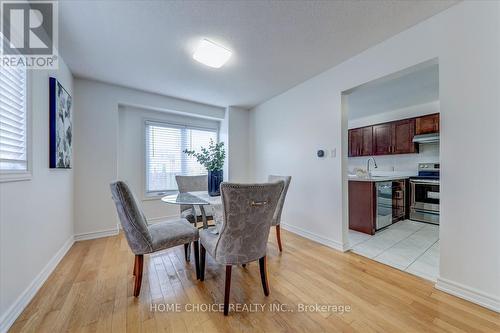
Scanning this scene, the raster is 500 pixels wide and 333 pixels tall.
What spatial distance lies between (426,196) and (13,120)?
5.55 m

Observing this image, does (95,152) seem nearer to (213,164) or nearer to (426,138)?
(213,164)

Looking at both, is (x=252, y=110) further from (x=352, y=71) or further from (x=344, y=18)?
(x=344, y=18)

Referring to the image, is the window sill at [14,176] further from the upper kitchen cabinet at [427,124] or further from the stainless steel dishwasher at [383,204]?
the upper kitchen cabinet at [427,124]

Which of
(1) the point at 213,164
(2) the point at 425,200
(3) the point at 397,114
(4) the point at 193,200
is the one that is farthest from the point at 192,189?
(3) the point at 397,114

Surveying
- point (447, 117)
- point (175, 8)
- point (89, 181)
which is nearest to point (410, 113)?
point (447, 117)

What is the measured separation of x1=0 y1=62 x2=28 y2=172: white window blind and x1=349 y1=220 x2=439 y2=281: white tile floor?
11.2 feet

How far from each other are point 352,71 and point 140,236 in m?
2.83

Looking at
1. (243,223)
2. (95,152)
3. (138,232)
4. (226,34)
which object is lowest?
(138,232)

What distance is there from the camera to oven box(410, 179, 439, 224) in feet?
11.2

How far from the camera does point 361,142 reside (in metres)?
5.01

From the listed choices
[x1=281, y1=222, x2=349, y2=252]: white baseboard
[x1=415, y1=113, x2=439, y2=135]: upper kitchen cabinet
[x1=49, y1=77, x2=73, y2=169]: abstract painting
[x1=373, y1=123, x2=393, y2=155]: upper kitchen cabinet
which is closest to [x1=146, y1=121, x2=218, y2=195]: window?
[x1=49, y1=77, x2=73, y2=169]: abstract painting

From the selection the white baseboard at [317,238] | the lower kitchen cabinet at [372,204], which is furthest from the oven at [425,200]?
the white baseboard at [317,238]

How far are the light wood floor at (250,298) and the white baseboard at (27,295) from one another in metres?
0.04

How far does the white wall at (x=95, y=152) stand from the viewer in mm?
2814
